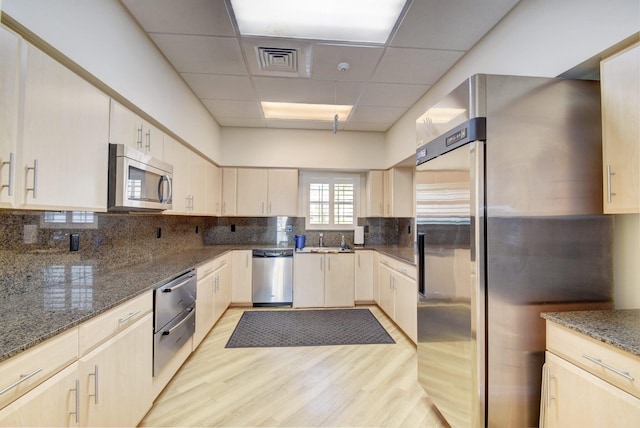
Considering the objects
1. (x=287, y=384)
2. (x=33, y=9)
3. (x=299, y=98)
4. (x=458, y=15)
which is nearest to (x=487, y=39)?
(x=458, y=15)

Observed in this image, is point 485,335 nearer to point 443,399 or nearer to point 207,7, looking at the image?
point 443,399

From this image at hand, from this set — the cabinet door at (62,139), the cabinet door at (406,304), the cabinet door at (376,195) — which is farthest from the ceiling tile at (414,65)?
the cabinet door at (62,139)

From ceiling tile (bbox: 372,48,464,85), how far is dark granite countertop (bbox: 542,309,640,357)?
2.01 m

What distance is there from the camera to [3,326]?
1.05m

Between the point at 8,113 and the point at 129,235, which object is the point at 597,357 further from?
the point at 129,235

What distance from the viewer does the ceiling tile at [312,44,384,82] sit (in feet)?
7.24

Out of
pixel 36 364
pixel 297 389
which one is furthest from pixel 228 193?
pixel 36 364

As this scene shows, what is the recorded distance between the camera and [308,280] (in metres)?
3.99

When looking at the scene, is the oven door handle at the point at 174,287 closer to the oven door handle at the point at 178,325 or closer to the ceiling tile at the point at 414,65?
the oven door handle at the point at 178,325

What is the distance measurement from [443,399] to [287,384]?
114cm

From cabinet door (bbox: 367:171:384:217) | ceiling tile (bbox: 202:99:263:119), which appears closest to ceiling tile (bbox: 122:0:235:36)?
ceiling tile (bbox: 202:99:263:119)

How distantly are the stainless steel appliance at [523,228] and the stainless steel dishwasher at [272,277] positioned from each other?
111 inches

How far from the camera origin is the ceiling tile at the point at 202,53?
6.92 feet

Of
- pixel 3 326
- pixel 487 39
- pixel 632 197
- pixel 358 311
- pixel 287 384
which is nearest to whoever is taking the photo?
pixel 3 326
